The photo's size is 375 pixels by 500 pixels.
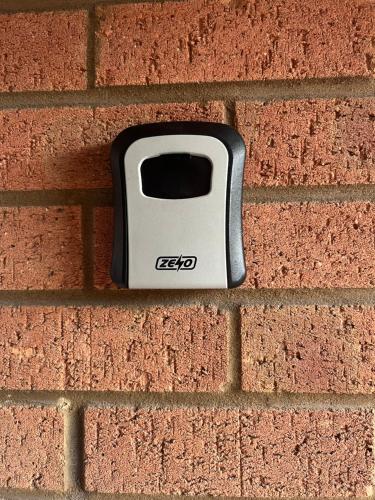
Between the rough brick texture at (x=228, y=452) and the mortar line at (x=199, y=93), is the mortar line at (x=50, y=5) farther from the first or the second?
the rough brick texture at (x=228, y=452)

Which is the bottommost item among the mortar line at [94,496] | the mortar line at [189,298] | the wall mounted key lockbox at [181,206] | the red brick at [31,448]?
the mortar line at [94,496]

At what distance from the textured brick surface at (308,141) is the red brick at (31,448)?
0.33 meters

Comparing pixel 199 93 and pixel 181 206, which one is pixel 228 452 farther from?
pixel 199 93

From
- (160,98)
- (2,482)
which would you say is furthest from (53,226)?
(2,482)

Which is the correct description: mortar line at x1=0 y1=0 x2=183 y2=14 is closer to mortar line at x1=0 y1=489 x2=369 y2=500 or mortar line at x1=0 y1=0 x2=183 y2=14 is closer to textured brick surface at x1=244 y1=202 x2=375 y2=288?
textured brick surface at x1=244 y1=202 x2=375 y2=288

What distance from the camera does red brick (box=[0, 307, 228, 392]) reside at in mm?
565

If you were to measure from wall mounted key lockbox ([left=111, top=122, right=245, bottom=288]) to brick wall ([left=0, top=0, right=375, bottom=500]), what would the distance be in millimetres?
40

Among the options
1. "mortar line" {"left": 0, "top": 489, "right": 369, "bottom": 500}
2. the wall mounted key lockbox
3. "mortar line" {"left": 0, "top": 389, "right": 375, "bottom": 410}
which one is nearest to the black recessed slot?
the wall mounted key lockbox

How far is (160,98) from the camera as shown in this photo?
0.57m

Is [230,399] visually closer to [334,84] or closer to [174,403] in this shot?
[174,403]

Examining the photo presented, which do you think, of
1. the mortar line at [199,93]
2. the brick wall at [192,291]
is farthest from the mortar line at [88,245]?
the mortar line at [199,93]

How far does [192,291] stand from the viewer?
0.57m

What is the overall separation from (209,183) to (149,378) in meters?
0.21

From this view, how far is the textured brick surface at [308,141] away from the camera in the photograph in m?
0.55
